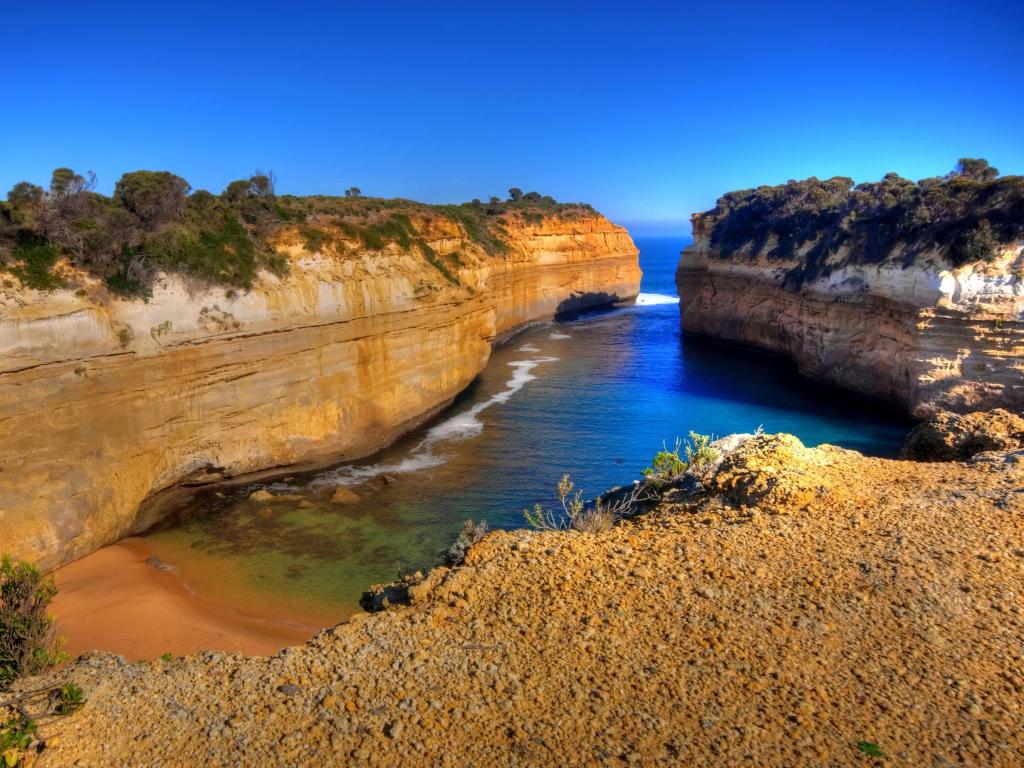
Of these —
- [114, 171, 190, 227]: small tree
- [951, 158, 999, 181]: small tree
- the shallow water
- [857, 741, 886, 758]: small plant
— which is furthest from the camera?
[951, 158, 999, 181]: small tree

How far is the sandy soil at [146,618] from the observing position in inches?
422

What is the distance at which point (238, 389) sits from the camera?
17.3 m

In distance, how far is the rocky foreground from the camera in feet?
16.5

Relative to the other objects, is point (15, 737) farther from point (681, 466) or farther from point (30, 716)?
point (681, 466)

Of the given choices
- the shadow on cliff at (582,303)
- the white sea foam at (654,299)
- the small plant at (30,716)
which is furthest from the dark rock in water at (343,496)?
the white sea foam at (654,299)

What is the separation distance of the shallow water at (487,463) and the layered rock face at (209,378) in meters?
1.25

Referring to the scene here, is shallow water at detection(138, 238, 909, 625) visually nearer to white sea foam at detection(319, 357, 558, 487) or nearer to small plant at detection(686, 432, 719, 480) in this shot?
white sea foam at detection(319, 357, 558, 487)

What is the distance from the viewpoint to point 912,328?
939 inches

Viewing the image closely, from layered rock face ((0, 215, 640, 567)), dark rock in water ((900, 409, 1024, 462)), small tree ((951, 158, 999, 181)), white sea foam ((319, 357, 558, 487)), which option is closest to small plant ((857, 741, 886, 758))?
dark rock in water ((900, 409, 1024, 462))

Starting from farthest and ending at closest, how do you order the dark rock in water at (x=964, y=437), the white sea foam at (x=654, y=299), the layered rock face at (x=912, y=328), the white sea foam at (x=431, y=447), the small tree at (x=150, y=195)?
the white sea foam at (x=654, y=299) < the layered rock face at (x=912, y=328) < the white sea foam at (x=431, y=447) < the small tree at (x=150, y=195) < the dark rock in water at (x=964, y=437)

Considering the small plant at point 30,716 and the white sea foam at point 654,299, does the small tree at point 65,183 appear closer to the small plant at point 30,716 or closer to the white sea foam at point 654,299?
the small plant at point 30,716

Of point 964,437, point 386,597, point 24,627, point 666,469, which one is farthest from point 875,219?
point 24,627

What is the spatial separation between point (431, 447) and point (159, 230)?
1004 cm

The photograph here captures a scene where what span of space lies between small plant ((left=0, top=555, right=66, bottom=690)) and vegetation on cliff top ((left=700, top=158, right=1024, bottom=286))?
2674 centimetres
